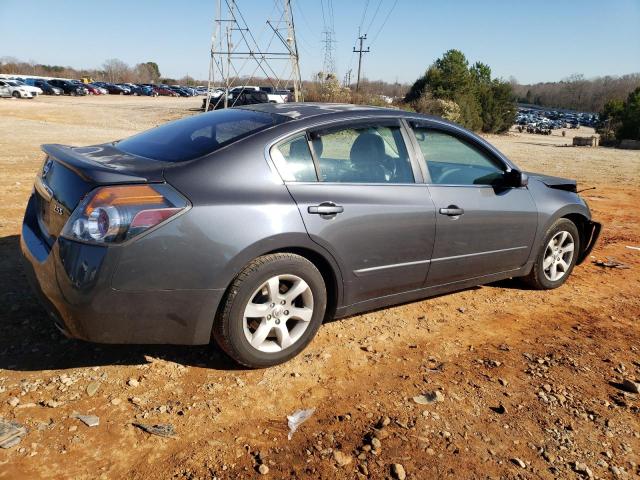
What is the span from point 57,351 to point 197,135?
1630 millimetres

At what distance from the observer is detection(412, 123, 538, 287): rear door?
3.70 metres

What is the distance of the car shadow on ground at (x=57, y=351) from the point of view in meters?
3.02

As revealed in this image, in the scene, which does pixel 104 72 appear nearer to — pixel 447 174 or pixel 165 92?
pixel 165 92

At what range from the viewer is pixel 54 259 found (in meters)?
2.64

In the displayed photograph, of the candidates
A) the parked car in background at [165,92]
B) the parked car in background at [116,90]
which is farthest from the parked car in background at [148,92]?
the parked car in background at [116,90]

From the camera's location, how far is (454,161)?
418 cm

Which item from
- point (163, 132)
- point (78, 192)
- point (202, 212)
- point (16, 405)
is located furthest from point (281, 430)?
point (163, 132)

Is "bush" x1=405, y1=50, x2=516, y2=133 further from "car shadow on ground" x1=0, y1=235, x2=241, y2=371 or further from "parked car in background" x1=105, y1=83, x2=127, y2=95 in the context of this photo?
"parked car in background" x1=105, y1=83, x2=127, y2=95

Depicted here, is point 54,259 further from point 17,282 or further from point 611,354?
point 611,354

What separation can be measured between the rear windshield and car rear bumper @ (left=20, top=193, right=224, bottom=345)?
78cm

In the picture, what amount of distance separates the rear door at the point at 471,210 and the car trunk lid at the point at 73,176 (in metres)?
2.00

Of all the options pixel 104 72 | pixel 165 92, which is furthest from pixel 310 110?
pixel 104 72

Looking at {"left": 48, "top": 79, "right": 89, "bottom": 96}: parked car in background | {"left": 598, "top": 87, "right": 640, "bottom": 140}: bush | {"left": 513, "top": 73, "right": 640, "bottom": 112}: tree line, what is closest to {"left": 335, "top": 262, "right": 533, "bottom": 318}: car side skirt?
{"left": 598, "top": 87, "right": 640, "bottom": 140}: bush

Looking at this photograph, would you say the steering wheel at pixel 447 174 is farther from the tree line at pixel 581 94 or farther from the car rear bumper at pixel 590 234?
the tree line at pixel 581 94
